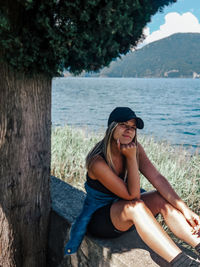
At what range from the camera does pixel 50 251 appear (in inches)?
98.3

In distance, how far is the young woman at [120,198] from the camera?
78.7 inches

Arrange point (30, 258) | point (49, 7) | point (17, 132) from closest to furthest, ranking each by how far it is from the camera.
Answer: point (49, 7) → point (17, 132) → point (30, 258)

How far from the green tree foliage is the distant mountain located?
155 m

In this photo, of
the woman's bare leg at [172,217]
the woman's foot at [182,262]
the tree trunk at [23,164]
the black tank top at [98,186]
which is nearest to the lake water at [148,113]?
the tree trunk at [23,164]

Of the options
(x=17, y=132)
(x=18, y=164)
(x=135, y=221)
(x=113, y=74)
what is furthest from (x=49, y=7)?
(x=113, y=74)

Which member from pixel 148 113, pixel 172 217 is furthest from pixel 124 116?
pixel 148 113

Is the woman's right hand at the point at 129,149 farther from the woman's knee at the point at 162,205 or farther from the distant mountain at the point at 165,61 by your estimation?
the distant mountain at the point at 165,61

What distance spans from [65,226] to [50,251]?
345 mm

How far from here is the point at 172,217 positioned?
2.15m

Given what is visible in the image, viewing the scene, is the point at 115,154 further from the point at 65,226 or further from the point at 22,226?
the point at 22,226

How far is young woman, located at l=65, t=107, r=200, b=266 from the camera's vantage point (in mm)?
2000

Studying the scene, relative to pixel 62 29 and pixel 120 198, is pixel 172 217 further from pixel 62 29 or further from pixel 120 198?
pixel 62 29

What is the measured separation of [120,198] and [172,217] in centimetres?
43

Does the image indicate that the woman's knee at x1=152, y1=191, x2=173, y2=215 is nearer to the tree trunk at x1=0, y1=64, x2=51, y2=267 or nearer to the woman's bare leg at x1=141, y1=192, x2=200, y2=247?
the woman's bare leg at x1=141, y1=192, x2=200, y2=247
